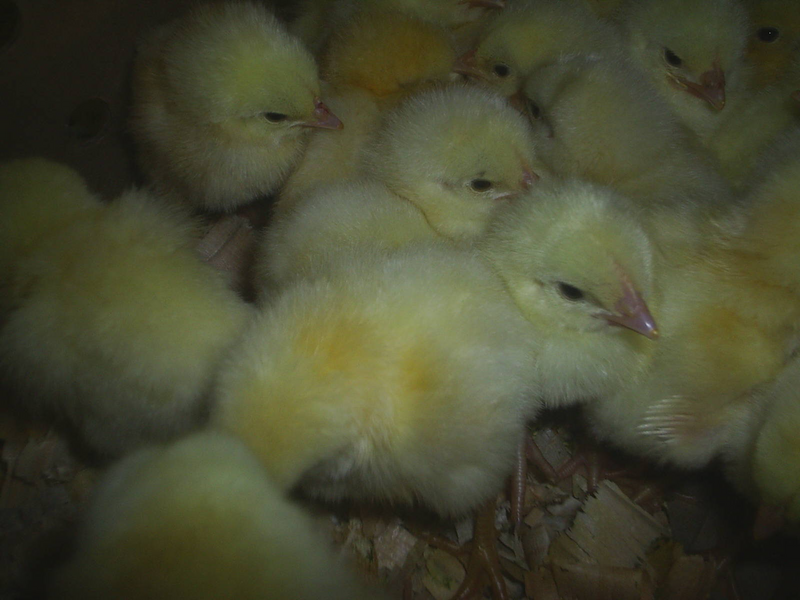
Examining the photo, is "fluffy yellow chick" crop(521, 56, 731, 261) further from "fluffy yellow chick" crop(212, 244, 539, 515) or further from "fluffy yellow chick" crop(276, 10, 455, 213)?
"fluffy yellow chick" crop(212, 244, 539, 515)

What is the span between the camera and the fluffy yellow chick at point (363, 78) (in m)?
2.03

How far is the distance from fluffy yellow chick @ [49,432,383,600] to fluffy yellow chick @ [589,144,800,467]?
916 millimetres

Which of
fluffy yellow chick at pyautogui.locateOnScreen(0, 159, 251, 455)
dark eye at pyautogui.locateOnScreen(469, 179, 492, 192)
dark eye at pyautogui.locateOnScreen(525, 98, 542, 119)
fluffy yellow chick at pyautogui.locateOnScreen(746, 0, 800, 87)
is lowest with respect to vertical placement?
fluffy yellow chick at pyautogui.locateOnScreen(0, 159, 251, 455)

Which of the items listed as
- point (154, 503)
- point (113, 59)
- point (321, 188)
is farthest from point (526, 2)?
point (154, 503)

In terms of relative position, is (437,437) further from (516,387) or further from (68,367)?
(68,367)

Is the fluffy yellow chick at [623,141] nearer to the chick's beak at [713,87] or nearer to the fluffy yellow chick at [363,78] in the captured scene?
the chick's beak at [713,87]

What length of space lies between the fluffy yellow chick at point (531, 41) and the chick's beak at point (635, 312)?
1001 millimetres

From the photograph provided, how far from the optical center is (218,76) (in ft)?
5.77

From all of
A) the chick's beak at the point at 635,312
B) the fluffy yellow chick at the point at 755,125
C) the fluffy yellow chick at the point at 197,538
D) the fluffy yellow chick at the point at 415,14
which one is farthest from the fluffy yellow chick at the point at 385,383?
the fluffy yellow chick at the point at 415,14

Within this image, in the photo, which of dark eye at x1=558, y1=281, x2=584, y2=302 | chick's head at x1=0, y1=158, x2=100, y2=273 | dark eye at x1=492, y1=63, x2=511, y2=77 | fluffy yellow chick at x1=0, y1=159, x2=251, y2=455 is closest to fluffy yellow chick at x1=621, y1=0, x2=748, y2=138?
dark eye at x1=492, y1=63, x2=511, y2=77

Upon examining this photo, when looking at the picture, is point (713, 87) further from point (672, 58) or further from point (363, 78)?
point (363, 78)

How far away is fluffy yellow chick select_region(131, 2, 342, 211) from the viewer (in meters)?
1.77

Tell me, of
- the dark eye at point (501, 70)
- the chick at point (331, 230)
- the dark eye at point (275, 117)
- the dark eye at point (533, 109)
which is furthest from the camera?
the dark eye at point (501, 70)

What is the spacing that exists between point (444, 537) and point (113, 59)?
179 cm
